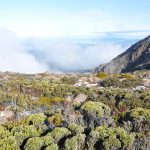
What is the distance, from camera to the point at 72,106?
Answer: 144ft

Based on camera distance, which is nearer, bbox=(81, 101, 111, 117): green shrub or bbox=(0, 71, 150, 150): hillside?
bbox=(0, 71, 150, 150): hillside

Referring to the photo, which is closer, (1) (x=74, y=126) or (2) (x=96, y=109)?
(1) (x=74, y=126)

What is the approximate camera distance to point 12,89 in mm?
66000

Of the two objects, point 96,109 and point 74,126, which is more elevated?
point 96,109

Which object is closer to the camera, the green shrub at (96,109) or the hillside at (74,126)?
the hillside at (74,126)

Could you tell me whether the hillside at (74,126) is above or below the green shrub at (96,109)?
below

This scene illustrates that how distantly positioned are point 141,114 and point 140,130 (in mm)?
4329

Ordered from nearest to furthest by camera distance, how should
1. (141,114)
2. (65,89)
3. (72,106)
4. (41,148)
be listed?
(41,148) → (141,114) → (72,106) → (65,89)

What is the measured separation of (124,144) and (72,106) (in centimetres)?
1636

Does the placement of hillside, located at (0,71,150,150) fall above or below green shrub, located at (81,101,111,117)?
below

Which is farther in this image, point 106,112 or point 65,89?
point 65,89

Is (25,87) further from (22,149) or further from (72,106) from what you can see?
(22,149)

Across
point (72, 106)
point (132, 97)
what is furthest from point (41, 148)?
point (132, 97)

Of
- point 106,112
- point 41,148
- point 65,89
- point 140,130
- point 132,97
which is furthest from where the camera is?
point 65,89
